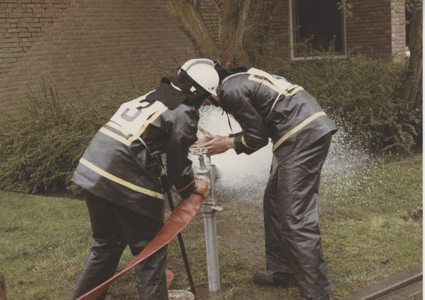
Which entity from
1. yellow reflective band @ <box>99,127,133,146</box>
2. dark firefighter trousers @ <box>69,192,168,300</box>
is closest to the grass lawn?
dark firefighter trousers @ <box>69,192,168,300</box>

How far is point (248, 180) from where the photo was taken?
6836mm

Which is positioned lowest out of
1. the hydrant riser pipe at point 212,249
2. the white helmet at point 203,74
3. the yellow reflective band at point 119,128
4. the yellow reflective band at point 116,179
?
the hydrant riser pipe at point 212,249

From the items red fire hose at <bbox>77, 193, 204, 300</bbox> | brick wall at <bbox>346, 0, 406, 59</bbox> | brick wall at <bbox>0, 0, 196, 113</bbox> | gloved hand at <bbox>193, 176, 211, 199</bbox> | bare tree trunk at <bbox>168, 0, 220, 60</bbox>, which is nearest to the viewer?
red fire hose at <bbox>77, 193, 204, 300</bbox>

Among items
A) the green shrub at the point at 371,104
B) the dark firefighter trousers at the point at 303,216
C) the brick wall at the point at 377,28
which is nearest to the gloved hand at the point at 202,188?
the dark firefighter trousers at the point at 303,216

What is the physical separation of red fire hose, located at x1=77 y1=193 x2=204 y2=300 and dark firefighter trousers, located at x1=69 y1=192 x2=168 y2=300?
0.06 m

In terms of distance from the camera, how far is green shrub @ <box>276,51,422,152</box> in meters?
7.89

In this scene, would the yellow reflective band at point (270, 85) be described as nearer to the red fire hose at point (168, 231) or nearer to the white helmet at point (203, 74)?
the white helmet at point (203, 74)

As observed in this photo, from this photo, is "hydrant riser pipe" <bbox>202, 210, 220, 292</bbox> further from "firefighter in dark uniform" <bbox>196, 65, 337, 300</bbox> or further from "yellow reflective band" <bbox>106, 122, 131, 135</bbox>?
"yellow reflective band" <bbox>106, 122, 131, 135</bbox>

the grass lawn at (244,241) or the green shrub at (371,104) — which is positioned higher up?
the green shrub at (371,104)

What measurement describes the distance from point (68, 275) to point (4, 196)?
3.64 m

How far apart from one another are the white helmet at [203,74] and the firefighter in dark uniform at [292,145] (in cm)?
16

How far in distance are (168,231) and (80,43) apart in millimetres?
8913

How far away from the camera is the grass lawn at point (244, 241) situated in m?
3.61

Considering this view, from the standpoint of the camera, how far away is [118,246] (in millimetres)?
2951
